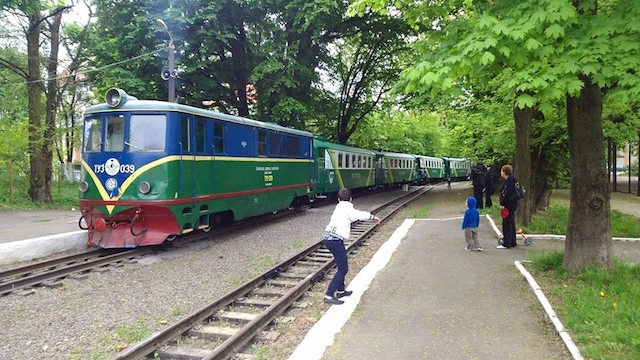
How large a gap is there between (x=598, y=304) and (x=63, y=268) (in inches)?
326

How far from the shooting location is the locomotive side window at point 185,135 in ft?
32.9

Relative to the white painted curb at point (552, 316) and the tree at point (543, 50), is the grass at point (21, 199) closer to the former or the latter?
the white painted curb at point (552, 316)

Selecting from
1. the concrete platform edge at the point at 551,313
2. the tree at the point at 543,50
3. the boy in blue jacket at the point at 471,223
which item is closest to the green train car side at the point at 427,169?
the boy in blue jacket at the point at 471,223

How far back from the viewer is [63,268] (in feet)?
27.7

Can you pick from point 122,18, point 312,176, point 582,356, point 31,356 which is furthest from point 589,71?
point 122,18

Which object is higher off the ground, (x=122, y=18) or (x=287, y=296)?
(x=122, y=18)

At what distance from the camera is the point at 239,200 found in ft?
41.0

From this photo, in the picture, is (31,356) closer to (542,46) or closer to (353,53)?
(542,46)

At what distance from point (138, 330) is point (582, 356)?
4711mm

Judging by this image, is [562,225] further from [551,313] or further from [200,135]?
[200,135]

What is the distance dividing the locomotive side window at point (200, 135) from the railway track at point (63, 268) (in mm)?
2266

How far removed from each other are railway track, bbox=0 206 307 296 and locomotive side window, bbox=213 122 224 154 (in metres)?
2.26

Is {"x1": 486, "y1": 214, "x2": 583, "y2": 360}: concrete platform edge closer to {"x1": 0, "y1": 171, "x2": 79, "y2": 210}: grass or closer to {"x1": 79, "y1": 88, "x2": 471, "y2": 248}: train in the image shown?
{"x1": 79, "y1": 88, "x2": 471, "y2": 248}: train

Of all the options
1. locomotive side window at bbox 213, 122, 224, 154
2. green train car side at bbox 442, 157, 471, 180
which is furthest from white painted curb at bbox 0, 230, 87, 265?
green train car side at bbox 442, 157, 471, 180
